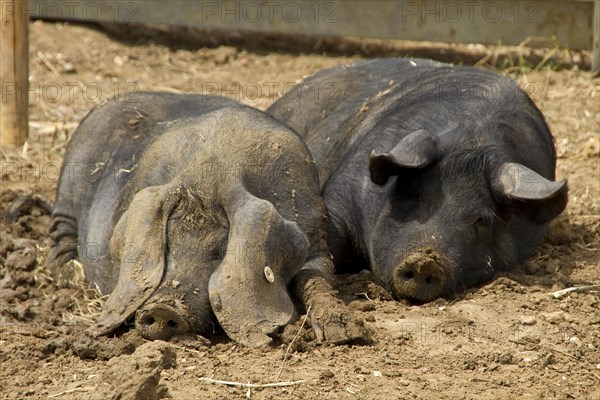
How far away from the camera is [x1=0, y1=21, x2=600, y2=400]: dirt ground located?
4.90 m

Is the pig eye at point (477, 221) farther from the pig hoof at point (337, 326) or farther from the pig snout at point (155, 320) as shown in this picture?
the pig snout at point (155, 320)

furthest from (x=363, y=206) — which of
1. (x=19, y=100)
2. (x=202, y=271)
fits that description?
(x=19, y=100)

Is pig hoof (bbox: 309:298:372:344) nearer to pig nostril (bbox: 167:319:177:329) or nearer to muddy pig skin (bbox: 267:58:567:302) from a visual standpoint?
pig nostril (bbox: 167:319:177:329)

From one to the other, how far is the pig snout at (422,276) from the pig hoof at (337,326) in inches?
32.5

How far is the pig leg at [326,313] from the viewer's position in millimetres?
5422

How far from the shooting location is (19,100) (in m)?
8.73

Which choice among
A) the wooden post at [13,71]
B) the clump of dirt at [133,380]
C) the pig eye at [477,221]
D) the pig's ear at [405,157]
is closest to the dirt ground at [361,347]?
the clump of dirt at [133,380]

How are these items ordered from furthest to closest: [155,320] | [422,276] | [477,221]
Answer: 1. [477,221]
2. [422,276]
3. [155,320]

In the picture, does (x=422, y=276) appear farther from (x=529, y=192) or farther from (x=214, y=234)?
(x=214, y=234)

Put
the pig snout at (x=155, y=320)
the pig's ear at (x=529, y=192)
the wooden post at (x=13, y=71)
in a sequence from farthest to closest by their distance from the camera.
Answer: the wooden post at (x=13, y=71) → the pig's ear at (x=529, y=192) → the pig snout at (x=155, y=320)

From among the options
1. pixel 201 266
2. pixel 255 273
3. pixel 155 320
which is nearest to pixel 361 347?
pixel 255 273

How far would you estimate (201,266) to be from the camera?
18.1ft

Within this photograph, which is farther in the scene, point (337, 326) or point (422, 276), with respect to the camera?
point (422, 276)

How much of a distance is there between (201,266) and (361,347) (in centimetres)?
86
